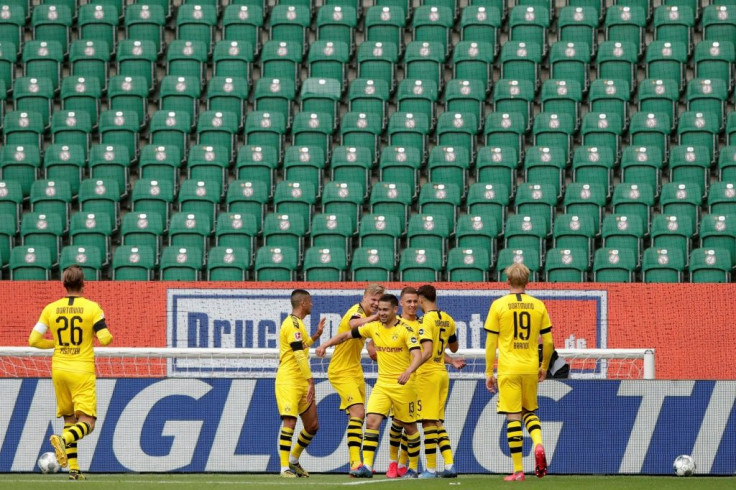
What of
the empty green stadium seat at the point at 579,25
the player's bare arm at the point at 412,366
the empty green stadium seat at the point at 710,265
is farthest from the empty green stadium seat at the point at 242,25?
the player's bare arm at the point at 412,366

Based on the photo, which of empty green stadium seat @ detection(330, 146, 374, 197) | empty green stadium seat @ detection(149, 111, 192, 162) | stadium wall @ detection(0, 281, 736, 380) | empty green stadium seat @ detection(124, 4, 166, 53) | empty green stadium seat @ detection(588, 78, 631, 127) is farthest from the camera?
empty green stadium seat @ detection(124, 4, 166, 53)

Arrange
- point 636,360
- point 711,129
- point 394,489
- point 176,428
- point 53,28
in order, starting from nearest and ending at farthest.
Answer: point 394,489 < point 176,428 < point 636,360 < point 711,129 < point 53,28

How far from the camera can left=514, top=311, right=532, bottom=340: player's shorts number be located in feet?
35.3

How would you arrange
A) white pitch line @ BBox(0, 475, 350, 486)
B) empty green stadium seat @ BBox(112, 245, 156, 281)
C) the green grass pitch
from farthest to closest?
1. empty green stadium seat @ BBox(112, 245, 156, 281)
2. white pitch line @ BBox(0, 475, 350, 486)
3. the green grass pitch

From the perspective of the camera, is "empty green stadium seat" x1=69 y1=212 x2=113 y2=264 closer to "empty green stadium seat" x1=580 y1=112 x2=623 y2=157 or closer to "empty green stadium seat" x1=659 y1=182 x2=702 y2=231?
"empty green stadium seat" x1=580 y1=112 x2=623 y2=157

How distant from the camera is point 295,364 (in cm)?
1168

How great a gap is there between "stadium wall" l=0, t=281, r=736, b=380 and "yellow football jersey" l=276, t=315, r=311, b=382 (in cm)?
394

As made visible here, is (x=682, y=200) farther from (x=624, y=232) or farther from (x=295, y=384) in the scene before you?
(x=295, y=384)

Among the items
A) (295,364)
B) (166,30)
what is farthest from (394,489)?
(166,30)

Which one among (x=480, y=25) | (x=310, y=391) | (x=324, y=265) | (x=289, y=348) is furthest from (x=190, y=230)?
(x=310, y=391)

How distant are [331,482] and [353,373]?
136 cm

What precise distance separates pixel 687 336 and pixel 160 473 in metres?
6.83

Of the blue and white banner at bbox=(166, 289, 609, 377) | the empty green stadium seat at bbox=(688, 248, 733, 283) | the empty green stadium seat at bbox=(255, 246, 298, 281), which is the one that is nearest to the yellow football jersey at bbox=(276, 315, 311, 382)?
the blue and white banner at bbox=(166, 289, 609, 377)

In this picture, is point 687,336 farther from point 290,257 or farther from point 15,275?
point 15,275
